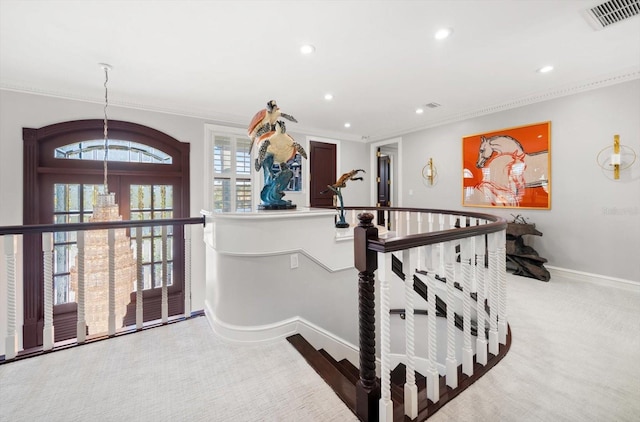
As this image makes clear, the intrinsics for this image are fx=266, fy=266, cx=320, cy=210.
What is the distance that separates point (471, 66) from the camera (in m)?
3.02

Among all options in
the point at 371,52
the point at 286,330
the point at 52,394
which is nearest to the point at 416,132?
the point at 371,52

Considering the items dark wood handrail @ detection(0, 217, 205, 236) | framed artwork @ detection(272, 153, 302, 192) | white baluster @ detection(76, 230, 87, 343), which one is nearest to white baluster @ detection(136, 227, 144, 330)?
dark wood handrail @ detection(0, 217, 205, 236)

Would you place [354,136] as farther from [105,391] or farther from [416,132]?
[105,391]

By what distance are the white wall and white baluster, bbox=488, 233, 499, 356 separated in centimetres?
270

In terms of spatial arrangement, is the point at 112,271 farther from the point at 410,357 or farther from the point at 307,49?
the point at 307,49

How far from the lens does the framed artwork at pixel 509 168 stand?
378 centimetres

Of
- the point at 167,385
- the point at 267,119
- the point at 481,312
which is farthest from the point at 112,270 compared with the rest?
the point at 481,312

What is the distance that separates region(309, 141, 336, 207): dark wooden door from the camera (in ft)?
19.3

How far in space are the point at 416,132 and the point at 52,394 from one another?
5835 millimetres

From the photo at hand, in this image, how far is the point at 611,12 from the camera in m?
2.13

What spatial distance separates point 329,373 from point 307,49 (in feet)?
9.17

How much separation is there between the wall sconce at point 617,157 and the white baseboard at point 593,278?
1226mm

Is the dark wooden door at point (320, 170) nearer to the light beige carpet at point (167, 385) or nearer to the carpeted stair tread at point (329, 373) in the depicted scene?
the carpeted stair tread at point (329, 373)

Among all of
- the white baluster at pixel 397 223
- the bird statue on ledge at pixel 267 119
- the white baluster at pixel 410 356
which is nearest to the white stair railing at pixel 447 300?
the white baluster at pixel 410 356
